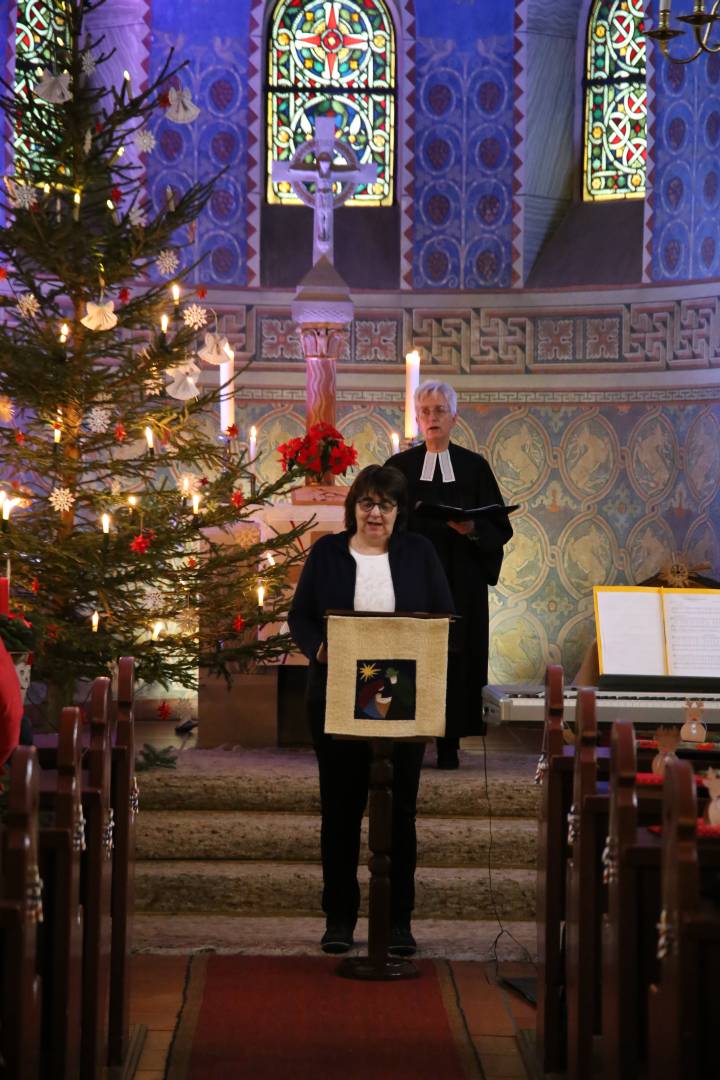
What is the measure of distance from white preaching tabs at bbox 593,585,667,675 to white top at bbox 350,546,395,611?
65 centimetres

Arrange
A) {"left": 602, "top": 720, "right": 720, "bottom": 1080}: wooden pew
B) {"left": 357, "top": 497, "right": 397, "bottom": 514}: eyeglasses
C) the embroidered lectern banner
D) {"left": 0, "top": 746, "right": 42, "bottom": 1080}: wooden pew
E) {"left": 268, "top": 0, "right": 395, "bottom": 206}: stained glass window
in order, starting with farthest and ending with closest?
1. {"left": 268, "top": 0, "right": 395, "bottom": 206}: stained glass window
2. {"left": 357, "top": 497, "right": 397, "bottom": 514}: eyeglasses
3. the embroidered lectern banner
4. {"left": 602, "top": 720, "right": 720, "bottom": 1080}: wooden pew
5. {"left": 0, "top": 746, "right": 42, "bottom": 1080}: wooden pew

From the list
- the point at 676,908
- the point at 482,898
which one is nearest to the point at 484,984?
the point at 482,898

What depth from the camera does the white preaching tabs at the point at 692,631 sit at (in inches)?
197

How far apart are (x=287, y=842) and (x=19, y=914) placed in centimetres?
345

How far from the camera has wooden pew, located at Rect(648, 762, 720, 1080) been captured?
271cm

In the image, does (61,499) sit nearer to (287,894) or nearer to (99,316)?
(99,316)

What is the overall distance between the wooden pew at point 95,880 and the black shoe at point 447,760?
9.56ft

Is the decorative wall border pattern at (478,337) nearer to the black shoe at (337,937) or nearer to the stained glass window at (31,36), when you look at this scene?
the stained glass window at (31,36)

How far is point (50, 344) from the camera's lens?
6.27 metres

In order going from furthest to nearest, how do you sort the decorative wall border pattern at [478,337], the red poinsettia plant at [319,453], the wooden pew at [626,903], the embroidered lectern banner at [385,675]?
the decorative wall border pattern at [478,337] → the red poinsettia plant at [319,453] → the embroidered lectern banner at [385,675] → the wooden pew at [626,903]

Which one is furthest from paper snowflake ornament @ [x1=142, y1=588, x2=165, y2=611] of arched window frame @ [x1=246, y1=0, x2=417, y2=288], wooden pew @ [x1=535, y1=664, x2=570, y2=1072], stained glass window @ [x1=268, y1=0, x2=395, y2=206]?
stained glass window @ [x1=268, y1=0, x2=395, y2=206]

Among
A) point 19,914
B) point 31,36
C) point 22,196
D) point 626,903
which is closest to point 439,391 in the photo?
point 22,196

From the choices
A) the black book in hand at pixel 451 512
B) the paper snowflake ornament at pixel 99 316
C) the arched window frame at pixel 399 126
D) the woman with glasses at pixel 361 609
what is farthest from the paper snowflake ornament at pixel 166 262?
the arched window frame at pixel 399 126

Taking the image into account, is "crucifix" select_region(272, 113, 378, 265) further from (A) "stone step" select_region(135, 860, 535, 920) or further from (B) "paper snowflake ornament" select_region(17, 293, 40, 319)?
(A) "stone step" select_region(135, 860, 535, 920)
